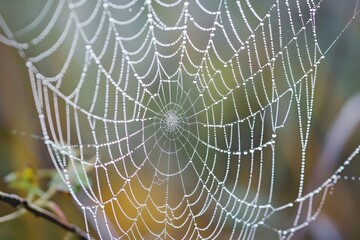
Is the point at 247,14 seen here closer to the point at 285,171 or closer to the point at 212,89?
the point at 212,89

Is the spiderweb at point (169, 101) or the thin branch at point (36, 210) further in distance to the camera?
the spiderweb at point (169, 101)

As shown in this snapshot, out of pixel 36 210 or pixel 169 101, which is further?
pixel 169 101

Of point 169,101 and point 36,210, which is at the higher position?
point 169,101

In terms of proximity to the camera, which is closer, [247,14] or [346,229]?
[247,14]

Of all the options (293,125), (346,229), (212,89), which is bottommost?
(346,229)

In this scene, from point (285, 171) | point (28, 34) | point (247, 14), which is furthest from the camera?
point (285, 171)

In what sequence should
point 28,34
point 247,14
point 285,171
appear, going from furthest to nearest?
point 285,171 → point 247,14 → point 28,34

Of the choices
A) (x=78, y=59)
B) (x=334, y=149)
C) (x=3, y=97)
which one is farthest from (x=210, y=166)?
(x=3, y=97)

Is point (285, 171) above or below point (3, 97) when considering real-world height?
below

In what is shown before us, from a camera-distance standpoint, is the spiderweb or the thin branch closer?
the thin branch
